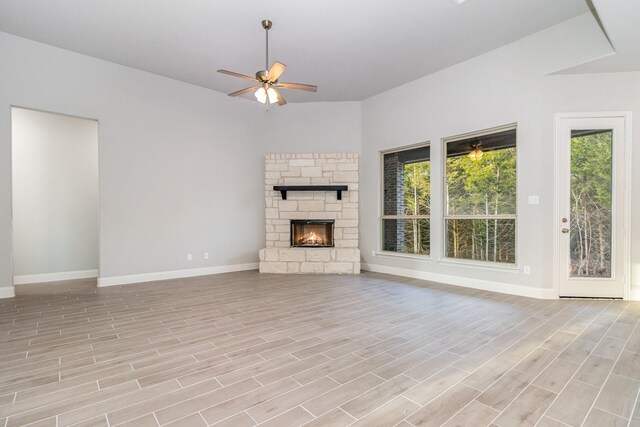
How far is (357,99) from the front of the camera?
6.55m

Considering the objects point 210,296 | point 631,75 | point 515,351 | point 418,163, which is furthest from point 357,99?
point 515,351

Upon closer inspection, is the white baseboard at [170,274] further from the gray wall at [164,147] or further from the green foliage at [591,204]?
the green foliage at [591,204]

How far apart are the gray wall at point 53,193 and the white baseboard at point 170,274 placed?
4.39 ft

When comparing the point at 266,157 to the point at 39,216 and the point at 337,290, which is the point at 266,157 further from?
the point at 39,216

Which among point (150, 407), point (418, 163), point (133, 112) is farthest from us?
point (418, 163)

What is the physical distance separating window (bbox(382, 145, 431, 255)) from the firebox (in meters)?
1.12

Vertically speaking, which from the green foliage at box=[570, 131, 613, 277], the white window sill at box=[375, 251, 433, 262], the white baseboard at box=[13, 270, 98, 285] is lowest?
the white baseboard at box=[13, 270, 98, 285]

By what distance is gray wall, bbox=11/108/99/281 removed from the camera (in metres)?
5.33

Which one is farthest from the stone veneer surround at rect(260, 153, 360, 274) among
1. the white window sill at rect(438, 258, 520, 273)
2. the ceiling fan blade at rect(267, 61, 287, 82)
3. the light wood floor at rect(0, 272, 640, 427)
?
the ceiling fan blade at rect(267, 61, 287, 82)

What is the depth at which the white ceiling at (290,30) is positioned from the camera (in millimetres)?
3623

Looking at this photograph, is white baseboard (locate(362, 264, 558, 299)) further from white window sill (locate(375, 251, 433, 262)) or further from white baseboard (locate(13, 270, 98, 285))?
white baseboard (locate(13, 270, 98, 285))

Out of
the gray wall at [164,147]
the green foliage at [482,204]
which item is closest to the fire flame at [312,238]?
the gray wall at [164,147]

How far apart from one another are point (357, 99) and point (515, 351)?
Answer: 17.5 feet

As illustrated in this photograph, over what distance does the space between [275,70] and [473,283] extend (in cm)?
403
